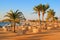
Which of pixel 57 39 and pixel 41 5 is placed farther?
pixel 41 5

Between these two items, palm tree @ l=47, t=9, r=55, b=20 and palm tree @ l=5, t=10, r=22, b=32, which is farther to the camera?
palm tree @ l=47, t=9, r=55, b=20

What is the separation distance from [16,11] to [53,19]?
91.9 ft

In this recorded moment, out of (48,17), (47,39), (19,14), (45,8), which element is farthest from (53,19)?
(47,39)

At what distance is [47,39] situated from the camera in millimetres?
16703

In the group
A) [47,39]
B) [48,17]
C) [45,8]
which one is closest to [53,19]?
[48,17]

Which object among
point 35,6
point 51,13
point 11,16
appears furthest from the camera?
point 51,13

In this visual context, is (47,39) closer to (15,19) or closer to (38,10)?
(15,19)

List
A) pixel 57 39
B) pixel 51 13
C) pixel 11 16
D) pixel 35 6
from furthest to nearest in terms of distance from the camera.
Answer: pixel 51 13, pixel 35 6, pixel 11 16, pixel 57 39

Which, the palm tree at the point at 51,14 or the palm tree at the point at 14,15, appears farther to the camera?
the palm tree at the point at 51,14

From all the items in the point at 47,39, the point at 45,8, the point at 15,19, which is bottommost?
the point at 47,39

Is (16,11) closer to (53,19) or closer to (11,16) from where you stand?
(11,16)

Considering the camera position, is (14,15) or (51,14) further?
(51,14)

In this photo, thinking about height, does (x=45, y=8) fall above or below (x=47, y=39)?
above

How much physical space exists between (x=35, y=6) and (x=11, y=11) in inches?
489
